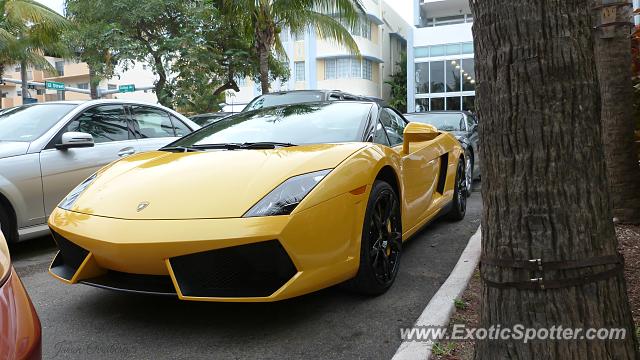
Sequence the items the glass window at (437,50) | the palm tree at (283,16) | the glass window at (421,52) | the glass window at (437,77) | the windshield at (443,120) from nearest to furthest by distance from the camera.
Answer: the windshield at (443,120), the palm tree at (283,16), the glass window at (437,50), the glass window at (437,77), the glass window at (421,52)

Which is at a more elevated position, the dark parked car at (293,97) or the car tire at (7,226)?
the dark parked car at (293,97)

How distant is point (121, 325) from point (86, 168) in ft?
7.59

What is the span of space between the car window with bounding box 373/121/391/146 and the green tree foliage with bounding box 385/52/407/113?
35.4 m

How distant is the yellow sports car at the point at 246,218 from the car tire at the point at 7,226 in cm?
132

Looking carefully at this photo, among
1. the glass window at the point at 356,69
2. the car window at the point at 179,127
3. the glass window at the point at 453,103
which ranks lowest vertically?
the car window at the point at 179,127

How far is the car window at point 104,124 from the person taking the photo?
16.5 feet

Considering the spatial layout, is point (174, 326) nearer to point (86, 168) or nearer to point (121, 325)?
point (121, 325)

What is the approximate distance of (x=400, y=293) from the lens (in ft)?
11.0

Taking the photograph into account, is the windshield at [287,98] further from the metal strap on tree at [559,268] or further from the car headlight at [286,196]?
the metal strap on tree at [559,268]

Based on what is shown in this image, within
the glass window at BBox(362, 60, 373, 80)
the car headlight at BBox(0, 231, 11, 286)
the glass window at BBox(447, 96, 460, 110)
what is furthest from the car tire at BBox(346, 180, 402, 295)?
the glass window at BBox(362, 60, 373, 80)

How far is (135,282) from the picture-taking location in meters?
2.73

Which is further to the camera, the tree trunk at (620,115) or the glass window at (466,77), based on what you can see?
the glass window at (466,77)

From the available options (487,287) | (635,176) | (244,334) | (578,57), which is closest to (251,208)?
(244,334)

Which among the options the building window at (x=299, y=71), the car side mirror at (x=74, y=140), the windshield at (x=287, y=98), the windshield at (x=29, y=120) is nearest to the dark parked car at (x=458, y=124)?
the windshield at (x=287, y=98)
